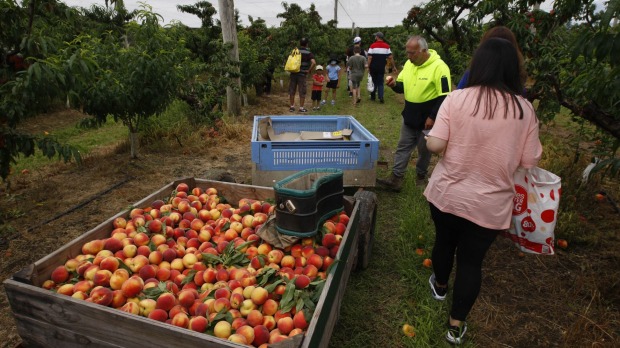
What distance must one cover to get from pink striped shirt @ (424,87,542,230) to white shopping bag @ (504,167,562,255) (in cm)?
17

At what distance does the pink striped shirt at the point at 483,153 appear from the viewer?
6.43ft

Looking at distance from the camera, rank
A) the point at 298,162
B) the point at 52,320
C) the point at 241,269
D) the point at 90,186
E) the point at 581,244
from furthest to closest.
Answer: the point at 90,186, the point at 298,162, the point at 581,244, the point at 241,269, the point at 52,320

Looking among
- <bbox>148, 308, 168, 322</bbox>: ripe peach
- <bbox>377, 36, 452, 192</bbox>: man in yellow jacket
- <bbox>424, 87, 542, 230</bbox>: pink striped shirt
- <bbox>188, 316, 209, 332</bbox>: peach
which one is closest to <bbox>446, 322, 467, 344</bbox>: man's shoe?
<bbox>424, 87, 542, 230</bbox>: pink striped shirt

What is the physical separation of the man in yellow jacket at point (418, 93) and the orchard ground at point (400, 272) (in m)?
0.43

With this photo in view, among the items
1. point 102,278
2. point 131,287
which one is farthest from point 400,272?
point 102,278

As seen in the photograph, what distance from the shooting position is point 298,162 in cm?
399

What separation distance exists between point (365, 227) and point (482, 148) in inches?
48.1

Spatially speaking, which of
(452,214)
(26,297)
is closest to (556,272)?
(452,214)

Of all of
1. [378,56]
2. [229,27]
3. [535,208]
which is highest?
[229,27]

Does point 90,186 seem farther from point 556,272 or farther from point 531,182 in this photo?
point 556,272

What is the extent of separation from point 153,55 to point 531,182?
5.01 meters

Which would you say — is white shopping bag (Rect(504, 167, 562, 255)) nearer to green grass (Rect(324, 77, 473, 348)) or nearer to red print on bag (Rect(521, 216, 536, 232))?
red print on bag (Rect(521, 216, 536, 232))

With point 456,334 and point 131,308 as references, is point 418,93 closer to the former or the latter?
point 456,334

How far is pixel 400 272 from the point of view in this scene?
315 cm
